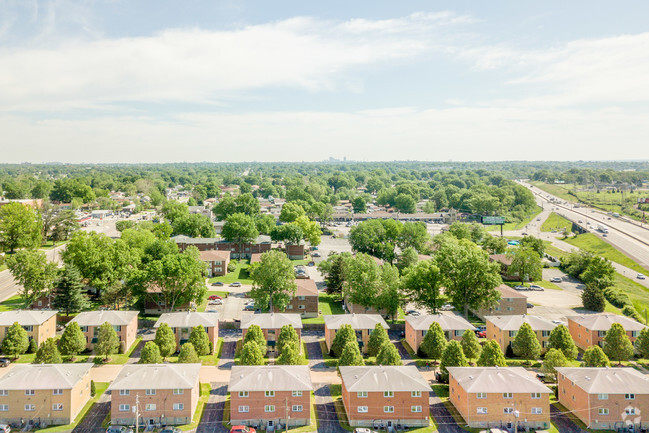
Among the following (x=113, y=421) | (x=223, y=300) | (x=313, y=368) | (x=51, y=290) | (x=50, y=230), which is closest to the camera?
(x=113, y=421)

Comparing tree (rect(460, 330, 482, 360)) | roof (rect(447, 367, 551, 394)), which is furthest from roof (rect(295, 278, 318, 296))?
roof (rect(447, 367, 551, 394))

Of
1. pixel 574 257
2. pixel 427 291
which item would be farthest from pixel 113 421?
pixel 574 257

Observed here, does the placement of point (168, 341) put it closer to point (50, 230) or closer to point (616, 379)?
point (616, 379)

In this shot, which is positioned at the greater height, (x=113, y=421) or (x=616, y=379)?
(x=616, y=379)

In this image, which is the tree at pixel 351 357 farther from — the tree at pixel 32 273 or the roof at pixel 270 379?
the tree at pixel 32 273

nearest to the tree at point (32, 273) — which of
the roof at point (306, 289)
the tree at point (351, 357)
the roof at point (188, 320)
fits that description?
the roof at point (188, 320)

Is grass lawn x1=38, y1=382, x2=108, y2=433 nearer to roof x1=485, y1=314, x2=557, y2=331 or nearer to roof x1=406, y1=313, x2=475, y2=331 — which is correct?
roof x1=406, y1=313, x2=475, y2=331
